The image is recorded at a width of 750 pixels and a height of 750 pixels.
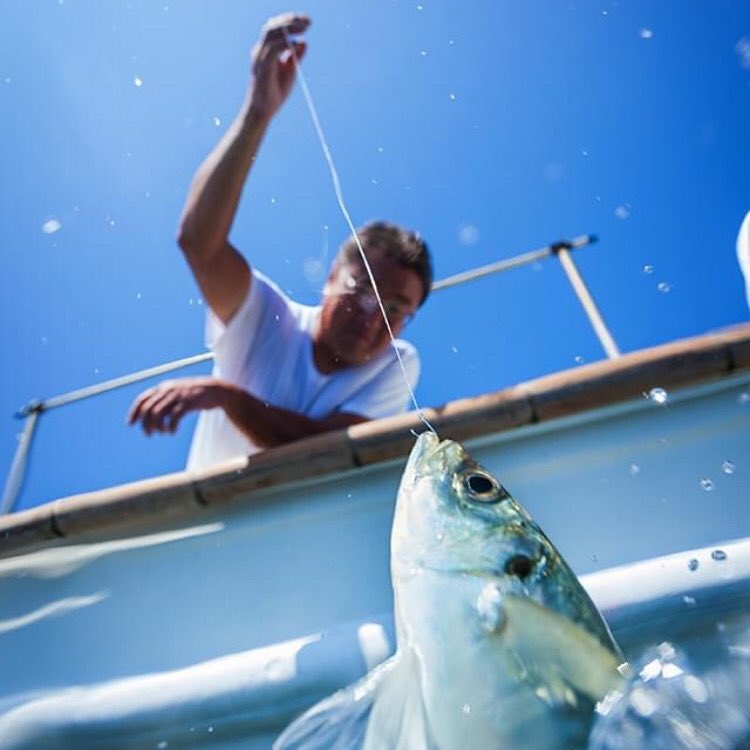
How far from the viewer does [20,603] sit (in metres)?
1.55

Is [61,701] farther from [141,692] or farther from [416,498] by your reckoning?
[416,498]

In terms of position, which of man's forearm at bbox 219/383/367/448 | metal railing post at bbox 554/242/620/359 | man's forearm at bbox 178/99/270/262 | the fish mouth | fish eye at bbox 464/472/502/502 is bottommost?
metal railing post at bbox 554/242/620/359

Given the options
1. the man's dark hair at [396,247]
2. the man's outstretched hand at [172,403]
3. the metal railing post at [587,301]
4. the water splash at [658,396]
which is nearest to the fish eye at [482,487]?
the water splash at [658,396]

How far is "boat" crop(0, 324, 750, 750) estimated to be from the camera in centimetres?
118

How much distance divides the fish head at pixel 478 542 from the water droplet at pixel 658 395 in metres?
0.73

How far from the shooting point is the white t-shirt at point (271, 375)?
88.8 inches

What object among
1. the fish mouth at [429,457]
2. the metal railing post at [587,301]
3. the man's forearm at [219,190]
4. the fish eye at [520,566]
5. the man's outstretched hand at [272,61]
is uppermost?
the man's outstretched hand at [272,61]

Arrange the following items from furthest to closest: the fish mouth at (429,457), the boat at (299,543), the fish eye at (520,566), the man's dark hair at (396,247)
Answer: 1. the man's dark hair at (396,247)
2. the boat at (299,543)
3. the fish mouth at (429,457)
4. the fish eye at (520,566)

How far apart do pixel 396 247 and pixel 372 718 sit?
205cm

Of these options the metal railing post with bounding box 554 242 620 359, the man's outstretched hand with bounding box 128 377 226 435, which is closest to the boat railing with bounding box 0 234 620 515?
the metal railing post with bounding box 554 242 620 359

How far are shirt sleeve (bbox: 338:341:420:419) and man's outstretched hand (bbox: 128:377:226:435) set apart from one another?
458 mm

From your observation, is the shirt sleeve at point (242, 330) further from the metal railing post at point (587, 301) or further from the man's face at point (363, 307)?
the metal railing post at point (587, 301)

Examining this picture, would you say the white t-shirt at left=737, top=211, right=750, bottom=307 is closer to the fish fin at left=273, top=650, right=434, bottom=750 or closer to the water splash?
the water splash

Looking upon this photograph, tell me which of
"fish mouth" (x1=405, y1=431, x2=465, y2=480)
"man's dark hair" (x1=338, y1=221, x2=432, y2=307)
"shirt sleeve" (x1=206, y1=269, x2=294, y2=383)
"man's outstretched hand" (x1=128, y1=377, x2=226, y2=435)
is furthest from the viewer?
"man's dark hair" (x1=338, y1=221, x2=432, y2=307)
